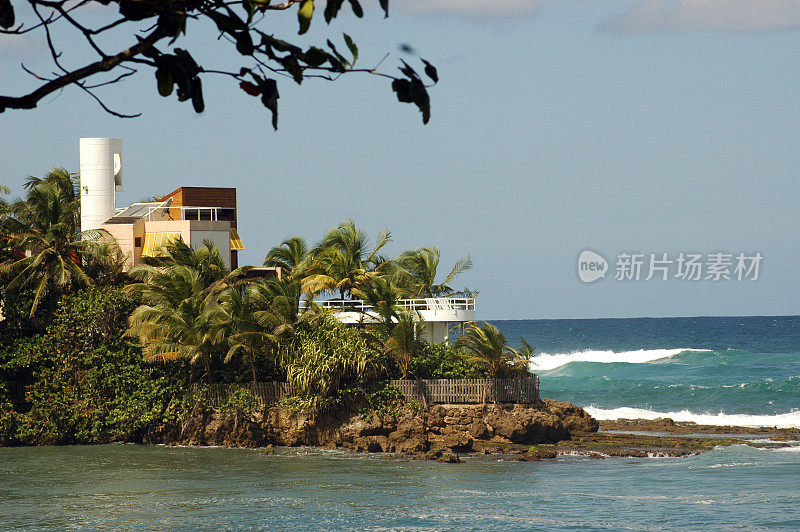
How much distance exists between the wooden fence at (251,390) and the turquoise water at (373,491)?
4.41 feet

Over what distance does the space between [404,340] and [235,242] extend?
9.28 meters

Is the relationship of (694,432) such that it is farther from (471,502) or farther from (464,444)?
(471,502)

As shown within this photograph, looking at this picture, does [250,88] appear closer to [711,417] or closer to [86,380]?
[86,380]

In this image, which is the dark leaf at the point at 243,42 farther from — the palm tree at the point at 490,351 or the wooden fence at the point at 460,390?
the palm tree at the point at 490,351

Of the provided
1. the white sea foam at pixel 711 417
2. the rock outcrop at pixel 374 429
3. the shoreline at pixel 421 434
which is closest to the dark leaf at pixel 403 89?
the shoreline at pixel 421 434

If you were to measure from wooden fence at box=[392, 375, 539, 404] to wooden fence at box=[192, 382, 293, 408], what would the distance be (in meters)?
3.03

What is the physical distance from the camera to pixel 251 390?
88.5ft

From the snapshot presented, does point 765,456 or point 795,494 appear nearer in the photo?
point 795,494

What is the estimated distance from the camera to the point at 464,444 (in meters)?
26.2

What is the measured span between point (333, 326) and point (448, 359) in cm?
345

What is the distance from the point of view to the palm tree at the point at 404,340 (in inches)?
1070

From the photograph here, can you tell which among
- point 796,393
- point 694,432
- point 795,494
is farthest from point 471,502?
point 796,393

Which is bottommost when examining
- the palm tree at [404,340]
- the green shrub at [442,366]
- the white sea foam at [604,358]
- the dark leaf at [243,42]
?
the white sea foam at [604,358]

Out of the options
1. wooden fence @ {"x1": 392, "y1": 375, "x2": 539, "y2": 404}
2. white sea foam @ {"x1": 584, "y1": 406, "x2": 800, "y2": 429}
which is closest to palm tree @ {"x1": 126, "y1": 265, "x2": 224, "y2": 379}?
wooden fence @ {"x1": 392, "y1": 375, "x2": 539, "y2": 404}
